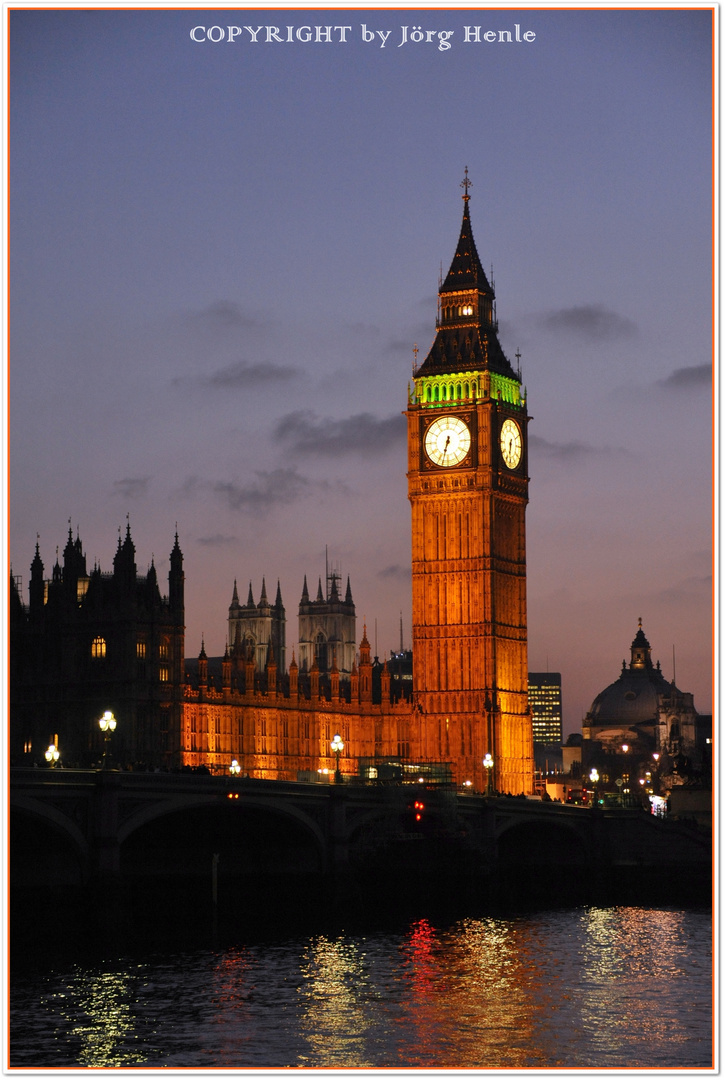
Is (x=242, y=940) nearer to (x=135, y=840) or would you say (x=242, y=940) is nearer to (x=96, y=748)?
(x=135, y=840)

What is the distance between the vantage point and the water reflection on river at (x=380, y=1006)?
154ft

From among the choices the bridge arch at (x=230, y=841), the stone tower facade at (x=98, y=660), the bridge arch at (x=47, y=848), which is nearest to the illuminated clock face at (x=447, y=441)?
the stone tower facade at (x=98, y=660)

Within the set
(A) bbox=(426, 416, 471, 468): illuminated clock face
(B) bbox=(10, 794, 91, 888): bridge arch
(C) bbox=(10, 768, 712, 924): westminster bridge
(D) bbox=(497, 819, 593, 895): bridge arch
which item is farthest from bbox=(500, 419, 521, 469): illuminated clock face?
(B) bbox=(10, 794, 91, 888): bridge arch

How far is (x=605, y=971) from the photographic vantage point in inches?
2544

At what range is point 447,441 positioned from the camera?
467ft

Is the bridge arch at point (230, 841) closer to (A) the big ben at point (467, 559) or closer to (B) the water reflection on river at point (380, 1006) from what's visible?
(B) the water reflection on river at point (380, 1006)

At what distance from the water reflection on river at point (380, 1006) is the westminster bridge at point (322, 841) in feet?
25.2

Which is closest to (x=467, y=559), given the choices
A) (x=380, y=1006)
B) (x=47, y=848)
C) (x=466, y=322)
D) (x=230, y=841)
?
(x=466, y=322)

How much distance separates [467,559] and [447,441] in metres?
9.22

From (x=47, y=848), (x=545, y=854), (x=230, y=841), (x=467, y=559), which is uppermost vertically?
(x=467, y=559)

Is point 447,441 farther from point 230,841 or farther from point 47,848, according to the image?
point 47,848

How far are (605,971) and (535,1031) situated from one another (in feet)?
47.9

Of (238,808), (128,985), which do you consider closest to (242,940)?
(238,808)

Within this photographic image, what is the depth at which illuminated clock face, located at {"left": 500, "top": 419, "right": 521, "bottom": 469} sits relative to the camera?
470ft
